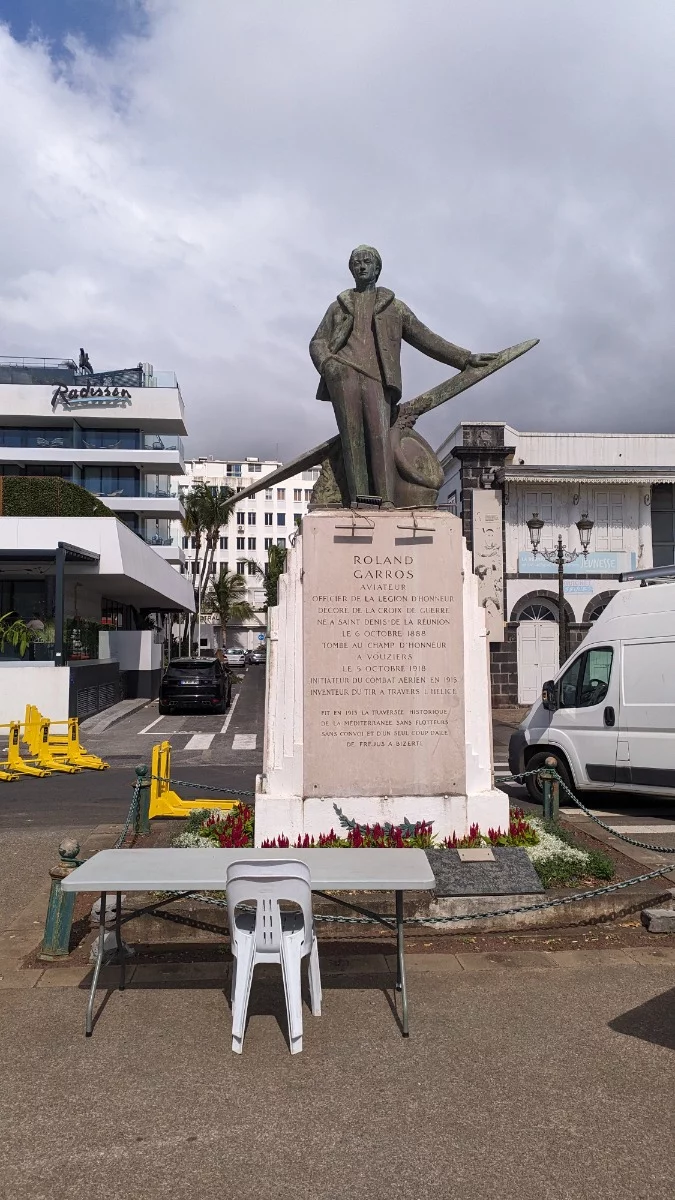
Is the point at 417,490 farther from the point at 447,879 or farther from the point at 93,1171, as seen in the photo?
the point at 93,1171

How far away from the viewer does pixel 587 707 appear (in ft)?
38.9

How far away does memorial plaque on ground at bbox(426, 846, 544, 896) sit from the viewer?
6.48 m

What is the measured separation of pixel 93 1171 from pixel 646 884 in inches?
187

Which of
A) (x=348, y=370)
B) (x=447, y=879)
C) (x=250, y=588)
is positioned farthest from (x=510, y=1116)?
(x=250, y=588)

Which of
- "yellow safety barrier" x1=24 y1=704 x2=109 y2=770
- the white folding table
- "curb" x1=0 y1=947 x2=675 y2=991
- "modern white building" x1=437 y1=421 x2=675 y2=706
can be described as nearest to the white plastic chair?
the white folding table

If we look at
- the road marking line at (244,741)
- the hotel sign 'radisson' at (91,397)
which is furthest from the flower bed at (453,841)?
the hotel sign 'radisson' at (91,397)

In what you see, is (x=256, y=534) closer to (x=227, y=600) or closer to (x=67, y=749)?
(x=227, y=600)

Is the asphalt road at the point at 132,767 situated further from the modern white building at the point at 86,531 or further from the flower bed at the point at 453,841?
the modern white building at the point at 86,531

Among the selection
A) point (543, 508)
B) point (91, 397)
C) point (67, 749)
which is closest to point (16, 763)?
point (67, 749)

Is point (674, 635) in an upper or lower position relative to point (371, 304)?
lower

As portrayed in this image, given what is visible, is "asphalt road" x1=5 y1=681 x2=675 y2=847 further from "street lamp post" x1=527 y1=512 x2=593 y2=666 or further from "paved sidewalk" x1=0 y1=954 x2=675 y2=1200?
"paved sidewalk" x1=0 y1=954 x2=675 y2=1200

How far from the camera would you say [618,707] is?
37.5 feet

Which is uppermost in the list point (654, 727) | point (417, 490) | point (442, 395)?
point (442, 395)

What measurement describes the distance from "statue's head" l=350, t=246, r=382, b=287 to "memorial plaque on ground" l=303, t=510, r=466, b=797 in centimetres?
225
